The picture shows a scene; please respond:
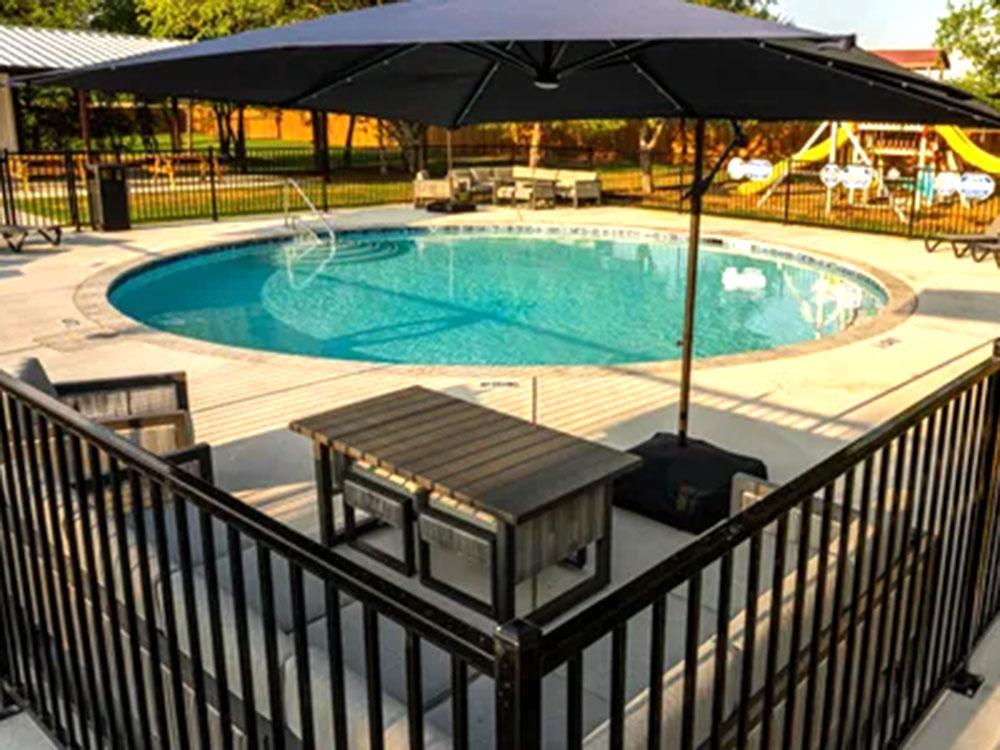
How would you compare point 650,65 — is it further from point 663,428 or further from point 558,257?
point 558,257

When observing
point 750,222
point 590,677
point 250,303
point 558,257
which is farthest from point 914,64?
point 590,677

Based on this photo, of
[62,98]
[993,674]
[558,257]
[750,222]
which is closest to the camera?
[993,674]

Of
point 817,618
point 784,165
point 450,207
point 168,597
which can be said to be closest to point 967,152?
point 784,165

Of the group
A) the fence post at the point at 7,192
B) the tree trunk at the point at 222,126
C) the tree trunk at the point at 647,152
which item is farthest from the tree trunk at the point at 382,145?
the fence post at the point at 7,192

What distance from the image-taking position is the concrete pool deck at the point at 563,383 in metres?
5.37

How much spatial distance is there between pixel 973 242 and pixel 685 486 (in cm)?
954

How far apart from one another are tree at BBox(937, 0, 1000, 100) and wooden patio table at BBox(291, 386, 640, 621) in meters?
15.4

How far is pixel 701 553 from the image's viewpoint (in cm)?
159

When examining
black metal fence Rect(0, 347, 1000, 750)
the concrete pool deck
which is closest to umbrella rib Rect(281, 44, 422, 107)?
the concrete pool deck

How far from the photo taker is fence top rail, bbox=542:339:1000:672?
4.36ft

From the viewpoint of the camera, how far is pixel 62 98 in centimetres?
2725

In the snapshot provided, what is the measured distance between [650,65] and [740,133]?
1.70 ft

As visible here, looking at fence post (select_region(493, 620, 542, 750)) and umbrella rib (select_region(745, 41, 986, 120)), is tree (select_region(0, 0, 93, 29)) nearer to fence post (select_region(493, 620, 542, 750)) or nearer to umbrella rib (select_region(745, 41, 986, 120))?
umbrella rib (select_region(745, 41, 986, 120))

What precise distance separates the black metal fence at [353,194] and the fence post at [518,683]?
42.9 feet
